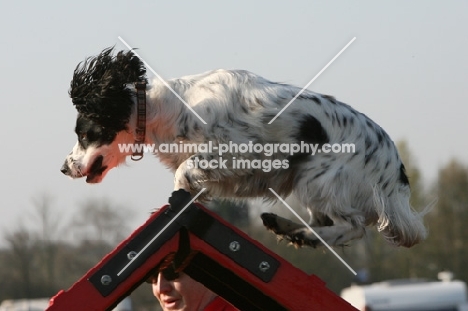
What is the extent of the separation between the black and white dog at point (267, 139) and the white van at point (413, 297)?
42.1 ft

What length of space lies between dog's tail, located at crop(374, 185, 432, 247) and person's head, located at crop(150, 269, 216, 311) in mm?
1091

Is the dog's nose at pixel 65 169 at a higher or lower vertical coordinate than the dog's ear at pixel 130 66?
lower

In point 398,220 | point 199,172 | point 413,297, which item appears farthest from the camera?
point 413,297

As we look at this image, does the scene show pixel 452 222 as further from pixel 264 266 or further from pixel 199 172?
pixel 264 266

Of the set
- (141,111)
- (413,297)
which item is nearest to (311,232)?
(141,111)

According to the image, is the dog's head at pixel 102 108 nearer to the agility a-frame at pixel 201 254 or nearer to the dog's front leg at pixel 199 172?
the dog's front leg at pixel 199 172

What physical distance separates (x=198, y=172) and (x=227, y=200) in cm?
39

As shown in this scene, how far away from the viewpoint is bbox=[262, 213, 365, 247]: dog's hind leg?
526cm

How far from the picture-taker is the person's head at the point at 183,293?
6039 millimetres

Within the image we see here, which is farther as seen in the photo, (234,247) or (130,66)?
(130,66)

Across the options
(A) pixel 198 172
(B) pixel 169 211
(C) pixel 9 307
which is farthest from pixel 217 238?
(C) pixel 9 307

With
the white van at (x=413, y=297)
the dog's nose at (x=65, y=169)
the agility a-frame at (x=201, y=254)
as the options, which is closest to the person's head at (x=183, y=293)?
the dog's nose at (x=65, y=169)

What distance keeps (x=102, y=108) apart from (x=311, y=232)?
109cm

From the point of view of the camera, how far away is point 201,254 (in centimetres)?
427
